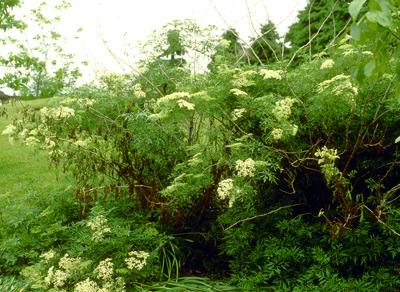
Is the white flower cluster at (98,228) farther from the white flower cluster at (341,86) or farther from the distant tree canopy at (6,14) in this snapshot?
the distant tree canopy at (6,14)

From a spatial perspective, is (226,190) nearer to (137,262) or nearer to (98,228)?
(137,262)

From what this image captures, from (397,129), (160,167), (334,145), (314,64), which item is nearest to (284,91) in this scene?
(314,64)

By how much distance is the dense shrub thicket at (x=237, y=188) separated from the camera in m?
3.15

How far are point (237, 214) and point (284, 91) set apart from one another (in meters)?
1.46

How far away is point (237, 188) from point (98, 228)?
1444mm

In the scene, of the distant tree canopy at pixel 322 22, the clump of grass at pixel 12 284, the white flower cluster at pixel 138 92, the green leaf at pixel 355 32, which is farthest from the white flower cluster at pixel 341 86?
the distant tree canopy at pixel 322 22

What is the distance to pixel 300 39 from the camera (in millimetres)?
13477

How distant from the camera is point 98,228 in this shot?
3.48 m

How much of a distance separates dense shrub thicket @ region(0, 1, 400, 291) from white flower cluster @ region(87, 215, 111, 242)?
14 millimetres

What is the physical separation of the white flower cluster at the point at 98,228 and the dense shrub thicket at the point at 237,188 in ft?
0.05

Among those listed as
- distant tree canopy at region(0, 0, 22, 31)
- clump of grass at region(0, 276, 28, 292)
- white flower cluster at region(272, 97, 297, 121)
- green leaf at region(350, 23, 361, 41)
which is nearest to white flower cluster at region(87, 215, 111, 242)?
clump of grass at region(0, 276, 28, 292)

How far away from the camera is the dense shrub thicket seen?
3148mm

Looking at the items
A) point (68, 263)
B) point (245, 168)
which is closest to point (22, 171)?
point (68, 263)

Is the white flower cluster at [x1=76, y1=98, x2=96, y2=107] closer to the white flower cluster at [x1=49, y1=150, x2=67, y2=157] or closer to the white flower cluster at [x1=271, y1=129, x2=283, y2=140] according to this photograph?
the white flower cluster at [x1=49, y1=150, x2=67, y2=157]
